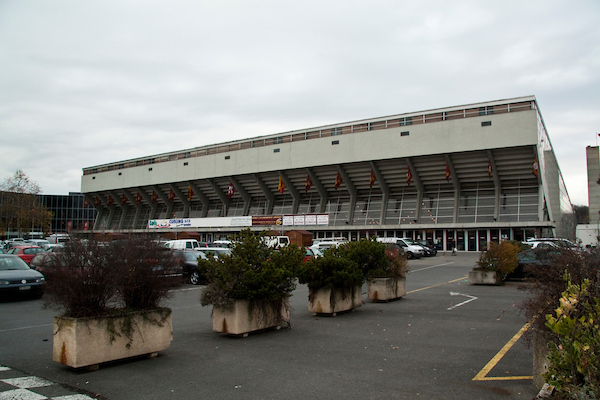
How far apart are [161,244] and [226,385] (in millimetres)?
2833

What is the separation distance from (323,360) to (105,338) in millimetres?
3317

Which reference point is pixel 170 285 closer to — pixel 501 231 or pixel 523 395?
pixel 523 395

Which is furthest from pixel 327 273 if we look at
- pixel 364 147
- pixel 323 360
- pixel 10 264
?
pixel 364 147

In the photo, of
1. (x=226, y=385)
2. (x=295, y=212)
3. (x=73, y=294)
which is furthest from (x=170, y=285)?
(x=295, y=212)

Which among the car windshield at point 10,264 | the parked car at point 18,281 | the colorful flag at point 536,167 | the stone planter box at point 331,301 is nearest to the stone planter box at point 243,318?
the stone planter box at point 331,301

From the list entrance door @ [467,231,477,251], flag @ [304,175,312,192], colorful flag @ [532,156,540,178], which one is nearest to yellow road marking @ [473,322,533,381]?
colorful flag @ [532,156,540,178]

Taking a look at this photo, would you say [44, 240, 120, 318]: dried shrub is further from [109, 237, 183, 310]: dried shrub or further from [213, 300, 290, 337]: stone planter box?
[213, 300, 290, 337]: stone planter box

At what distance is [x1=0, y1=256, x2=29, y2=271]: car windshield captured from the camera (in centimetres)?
1550

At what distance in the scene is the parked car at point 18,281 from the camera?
1402cm

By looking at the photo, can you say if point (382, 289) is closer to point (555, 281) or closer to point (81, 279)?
point (555, 281)

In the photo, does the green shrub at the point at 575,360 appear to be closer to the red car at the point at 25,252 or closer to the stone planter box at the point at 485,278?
the stone planter box at the point at 485,278

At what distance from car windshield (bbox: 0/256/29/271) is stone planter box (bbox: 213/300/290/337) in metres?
11.0

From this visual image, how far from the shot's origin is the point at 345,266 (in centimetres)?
1088

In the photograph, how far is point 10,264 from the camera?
1570 cm
